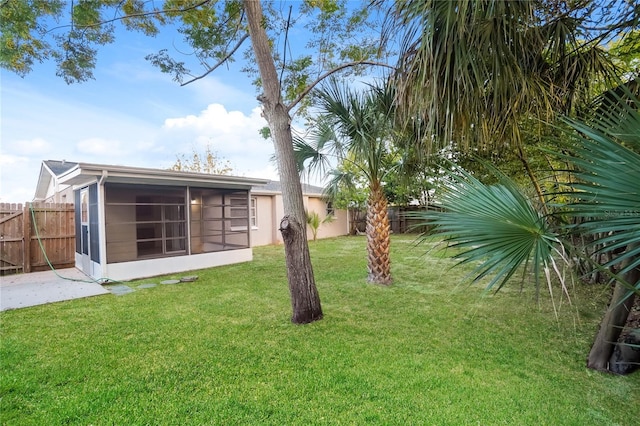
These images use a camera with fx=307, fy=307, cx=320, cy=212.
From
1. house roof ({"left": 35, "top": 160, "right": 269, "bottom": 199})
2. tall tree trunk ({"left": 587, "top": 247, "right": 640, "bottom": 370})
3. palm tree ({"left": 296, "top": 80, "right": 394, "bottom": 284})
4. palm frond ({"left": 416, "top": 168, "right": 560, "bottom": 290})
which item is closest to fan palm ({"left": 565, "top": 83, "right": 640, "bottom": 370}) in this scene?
palm frond ({"left": 416, "top": 168, "right": 560, "bottom": 290})

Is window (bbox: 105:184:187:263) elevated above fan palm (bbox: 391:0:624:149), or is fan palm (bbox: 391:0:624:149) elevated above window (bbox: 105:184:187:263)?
fan palm (bbox: 391:0:624:149)

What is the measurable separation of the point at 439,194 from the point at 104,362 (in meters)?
3.58

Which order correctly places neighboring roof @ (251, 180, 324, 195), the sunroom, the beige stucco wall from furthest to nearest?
the beige stucco wall < neighboring roof @ (251, 180, 324, 195) < the sunroom

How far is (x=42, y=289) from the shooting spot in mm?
5984

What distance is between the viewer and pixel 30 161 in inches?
448

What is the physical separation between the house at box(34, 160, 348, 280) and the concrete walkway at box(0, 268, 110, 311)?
47 centimetres

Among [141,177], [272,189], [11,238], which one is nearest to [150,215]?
[11,238]

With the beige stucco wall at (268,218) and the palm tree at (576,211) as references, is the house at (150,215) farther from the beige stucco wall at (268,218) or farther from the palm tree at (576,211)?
the palm tree at (576,211)

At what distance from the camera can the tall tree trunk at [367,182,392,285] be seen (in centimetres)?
617

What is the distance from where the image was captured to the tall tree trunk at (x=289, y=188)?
4.14 metres

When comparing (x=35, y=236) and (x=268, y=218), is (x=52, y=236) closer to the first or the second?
(x=35, y=236)

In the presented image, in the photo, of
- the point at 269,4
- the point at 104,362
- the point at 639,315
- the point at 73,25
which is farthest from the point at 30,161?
the point at 639,315

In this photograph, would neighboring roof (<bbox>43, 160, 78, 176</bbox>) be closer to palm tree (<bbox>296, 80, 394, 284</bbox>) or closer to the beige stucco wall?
the beige stucco wall

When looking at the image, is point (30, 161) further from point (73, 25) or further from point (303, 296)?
point (303, 296)
